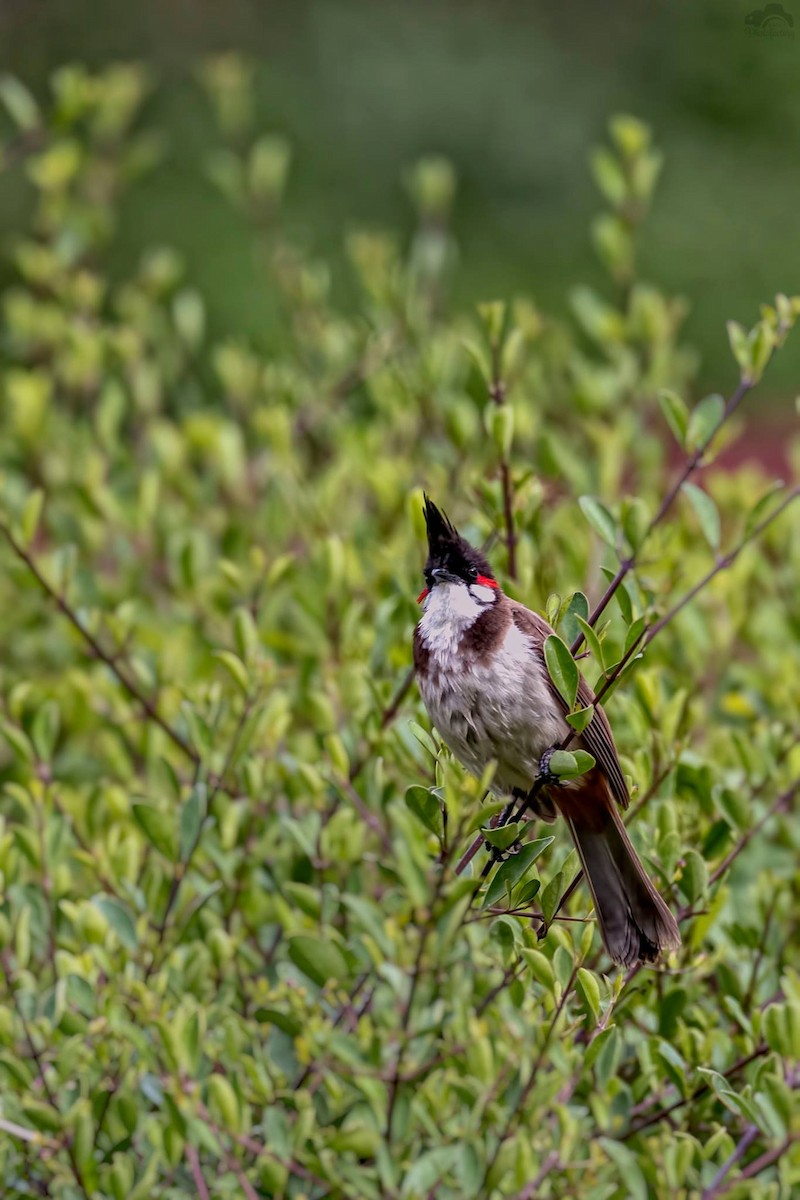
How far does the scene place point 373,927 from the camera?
5.47 feet

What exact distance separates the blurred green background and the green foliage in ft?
13.5

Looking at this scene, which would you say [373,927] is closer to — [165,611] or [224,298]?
[165,611]

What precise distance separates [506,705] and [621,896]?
9.4 inches

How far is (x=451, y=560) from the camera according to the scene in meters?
1.75

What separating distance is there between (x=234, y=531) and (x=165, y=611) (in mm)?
283

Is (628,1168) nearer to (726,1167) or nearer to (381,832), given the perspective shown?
(726,1167)

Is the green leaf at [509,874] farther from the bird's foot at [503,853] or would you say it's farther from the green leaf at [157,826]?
the green leaf at [157,826]

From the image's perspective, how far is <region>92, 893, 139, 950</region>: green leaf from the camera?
193cm

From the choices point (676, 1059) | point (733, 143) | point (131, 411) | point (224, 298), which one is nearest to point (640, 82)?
point (733, 143)

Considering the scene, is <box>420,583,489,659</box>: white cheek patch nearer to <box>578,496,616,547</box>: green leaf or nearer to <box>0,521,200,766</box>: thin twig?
<box>578,496,616,547</box>: green leaf

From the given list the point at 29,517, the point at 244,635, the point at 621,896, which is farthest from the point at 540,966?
the point at 29,517

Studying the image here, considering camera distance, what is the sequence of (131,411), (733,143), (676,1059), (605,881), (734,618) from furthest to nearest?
(733,143) < (131,411) < (734,618) < (676,1059) < (605,881)

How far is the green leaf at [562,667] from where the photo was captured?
4.83 feet

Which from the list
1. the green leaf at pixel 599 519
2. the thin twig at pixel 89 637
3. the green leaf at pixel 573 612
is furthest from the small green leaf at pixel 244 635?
the green leaf at pixel 573 612
